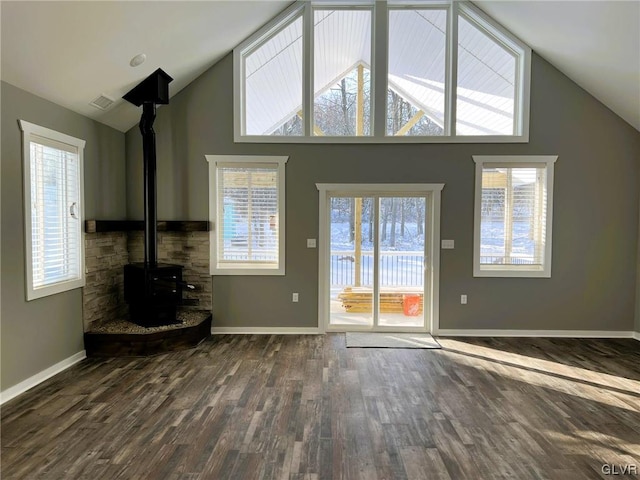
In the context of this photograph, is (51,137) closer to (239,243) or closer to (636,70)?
(239,243)

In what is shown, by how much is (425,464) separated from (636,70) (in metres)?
4.44

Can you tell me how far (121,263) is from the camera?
482 cm

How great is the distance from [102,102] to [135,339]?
8.70ft

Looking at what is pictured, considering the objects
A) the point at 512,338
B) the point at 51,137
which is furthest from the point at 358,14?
the point at 512,338

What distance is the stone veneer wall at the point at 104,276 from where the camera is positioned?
13.7 feet

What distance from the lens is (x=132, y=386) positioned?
3.37 metres

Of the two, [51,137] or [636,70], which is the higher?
[636,70]

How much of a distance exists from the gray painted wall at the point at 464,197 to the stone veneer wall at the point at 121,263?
0.25 metres

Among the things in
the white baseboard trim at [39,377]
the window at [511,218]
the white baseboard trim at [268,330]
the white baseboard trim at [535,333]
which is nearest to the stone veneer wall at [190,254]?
the white baseboard trim at [268,330]

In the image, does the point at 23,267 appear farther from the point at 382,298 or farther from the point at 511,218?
the point at 511,218

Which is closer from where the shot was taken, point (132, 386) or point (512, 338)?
point (132, 386)

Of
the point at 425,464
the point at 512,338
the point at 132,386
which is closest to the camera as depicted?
the point at 425,464

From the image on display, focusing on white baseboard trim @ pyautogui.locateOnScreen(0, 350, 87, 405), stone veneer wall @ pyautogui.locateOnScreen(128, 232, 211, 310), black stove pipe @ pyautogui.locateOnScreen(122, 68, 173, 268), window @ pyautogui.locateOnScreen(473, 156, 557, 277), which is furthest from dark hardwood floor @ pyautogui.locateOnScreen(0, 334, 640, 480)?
black stove pipe @ pyautogui.locateOnScreen(122, 68, 173, 268)

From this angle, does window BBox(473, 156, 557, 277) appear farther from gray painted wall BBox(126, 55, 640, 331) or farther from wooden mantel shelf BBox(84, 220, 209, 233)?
wooden mantel shelf BBox(84, 220, 209, 233)
